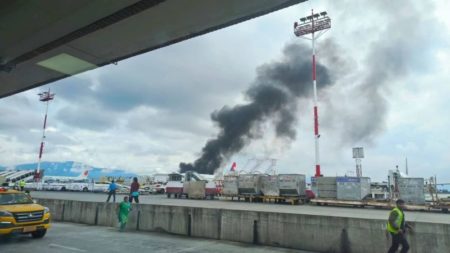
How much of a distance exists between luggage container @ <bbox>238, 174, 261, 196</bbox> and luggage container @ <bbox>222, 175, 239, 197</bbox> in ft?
1.53

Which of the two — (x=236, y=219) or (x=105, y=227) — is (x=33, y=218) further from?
(x=236, y=219)

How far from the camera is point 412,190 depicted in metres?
22.7

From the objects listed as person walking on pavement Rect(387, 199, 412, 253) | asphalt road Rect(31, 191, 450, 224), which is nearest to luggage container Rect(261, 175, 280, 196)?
asphalt road Rect(31, 191, 450, 224)

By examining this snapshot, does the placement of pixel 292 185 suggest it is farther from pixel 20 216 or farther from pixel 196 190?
pixel 20 216

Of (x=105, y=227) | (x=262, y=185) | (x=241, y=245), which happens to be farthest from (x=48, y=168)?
(x=241, y=245)

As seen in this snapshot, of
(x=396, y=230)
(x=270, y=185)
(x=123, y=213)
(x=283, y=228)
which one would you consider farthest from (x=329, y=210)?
(x=396, y=230)

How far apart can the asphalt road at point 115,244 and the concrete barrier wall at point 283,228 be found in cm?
39

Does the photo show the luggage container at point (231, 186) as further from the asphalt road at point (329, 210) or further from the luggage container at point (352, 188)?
the luggage container at point (352, 188)

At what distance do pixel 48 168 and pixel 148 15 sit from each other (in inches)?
4096

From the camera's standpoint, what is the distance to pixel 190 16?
6402mm

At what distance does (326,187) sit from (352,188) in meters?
1.95

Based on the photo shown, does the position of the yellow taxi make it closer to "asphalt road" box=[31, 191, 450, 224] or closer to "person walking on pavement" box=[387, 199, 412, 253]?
"person walking on pavement" box=[387, 199, 412, 253]

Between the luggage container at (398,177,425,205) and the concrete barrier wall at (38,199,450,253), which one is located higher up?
the luggage container at (398,177,425,205)

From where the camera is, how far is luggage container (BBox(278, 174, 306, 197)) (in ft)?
87.5
